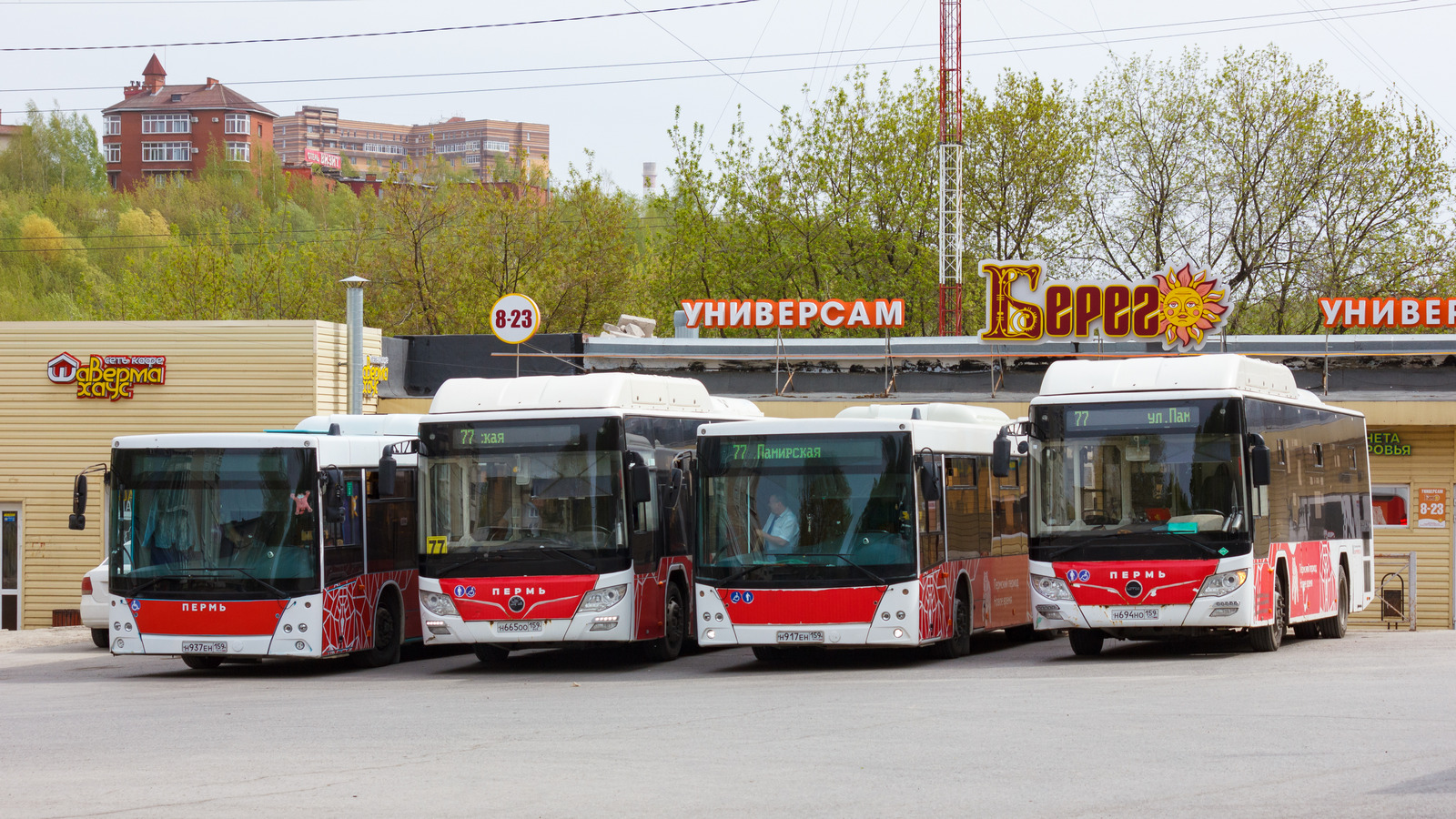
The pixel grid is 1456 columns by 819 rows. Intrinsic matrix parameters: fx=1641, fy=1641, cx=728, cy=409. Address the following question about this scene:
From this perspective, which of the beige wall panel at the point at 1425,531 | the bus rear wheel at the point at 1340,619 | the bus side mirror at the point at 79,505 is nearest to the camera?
the bus side mirror at the point at 79,505

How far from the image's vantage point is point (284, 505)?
688 inches

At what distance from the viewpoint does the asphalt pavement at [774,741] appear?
854cm

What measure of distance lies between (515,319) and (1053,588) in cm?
1795

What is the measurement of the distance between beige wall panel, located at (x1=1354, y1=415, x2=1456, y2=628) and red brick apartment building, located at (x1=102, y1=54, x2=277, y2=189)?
400 ft

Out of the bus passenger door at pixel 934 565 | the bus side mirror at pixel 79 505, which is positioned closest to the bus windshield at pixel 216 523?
the bus side mirror at pixel 79 505

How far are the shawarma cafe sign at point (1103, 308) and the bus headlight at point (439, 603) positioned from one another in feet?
57.1

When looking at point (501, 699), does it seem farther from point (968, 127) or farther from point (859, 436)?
point (968, 127)

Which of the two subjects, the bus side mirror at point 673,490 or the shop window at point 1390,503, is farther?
the shop window at point 1390,503

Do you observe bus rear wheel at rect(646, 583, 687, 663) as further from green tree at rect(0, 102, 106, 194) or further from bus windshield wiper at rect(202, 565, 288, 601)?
green tree at rect(0, 102, 106, 194)

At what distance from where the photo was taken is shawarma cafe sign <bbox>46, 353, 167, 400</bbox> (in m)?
28.8

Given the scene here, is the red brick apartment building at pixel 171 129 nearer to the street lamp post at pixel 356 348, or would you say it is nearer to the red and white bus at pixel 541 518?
the street lamp post at pixel 356 348

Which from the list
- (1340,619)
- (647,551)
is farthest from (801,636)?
(1340,619)

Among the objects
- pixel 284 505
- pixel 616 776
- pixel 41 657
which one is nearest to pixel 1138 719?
pixel 616 776

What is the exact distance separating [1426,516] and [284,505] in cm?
1990
